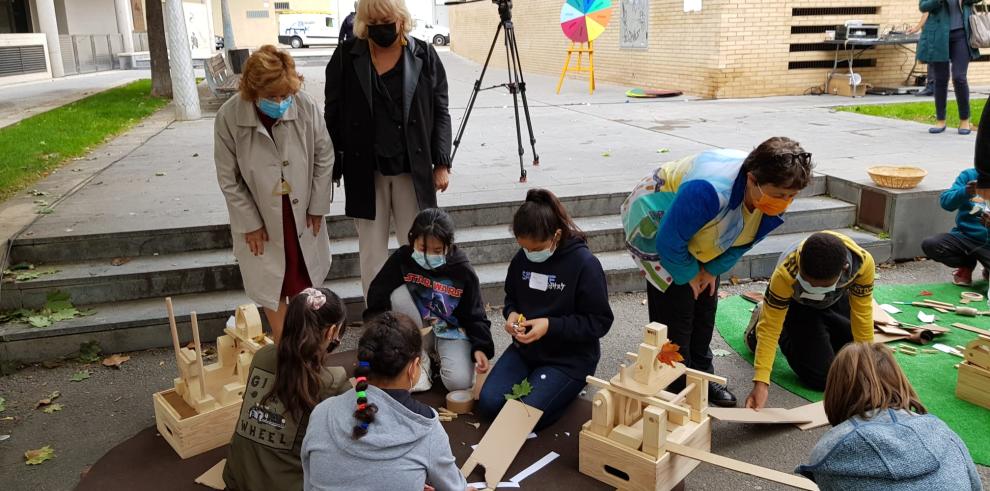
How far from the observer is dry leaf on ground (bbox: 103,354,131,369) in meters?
4.43

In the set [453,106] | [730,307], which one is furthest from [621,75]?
[730,307]

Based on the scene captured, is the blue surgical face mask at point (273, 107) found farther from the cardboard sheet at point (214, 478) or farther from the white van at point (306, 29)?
the white van at point (306, 29)

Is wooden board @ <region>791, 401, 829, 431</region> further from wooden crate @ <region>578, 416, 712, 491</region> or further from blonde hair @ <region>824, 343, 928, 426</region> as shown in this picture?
blonde hair @ <region>824, 343, 928, 426</region>

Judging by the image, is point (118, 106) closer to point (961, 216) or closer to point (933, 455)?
point (961, 216)

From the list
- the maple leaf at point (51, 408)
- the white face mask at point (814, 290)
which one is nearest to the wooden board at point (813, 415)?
the white face mask at point (814, 290)

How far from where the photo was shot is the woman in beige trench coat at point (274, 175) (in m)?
3.70

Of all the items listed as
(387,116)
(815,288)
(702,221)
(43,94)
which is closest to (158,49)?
(43,94)

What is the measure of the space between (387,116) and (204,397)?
67.5 inches

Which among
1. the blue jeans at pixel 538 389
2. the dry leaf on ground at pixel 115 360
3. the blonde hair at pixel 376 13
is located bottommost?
the dry leaf on ground at pixel 115 360

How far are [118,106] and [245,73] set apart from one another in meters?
11.1

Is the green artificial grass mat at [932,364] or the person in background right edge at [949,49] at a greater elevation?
the person in background right edge at [949,49]

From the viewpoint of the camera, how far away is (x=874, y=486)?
2252mm

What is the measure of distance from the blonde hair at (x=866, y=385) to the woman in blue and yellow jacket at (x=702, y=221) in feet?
2.56

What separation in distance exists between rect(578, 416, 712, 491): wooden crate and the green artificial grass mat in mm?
862
